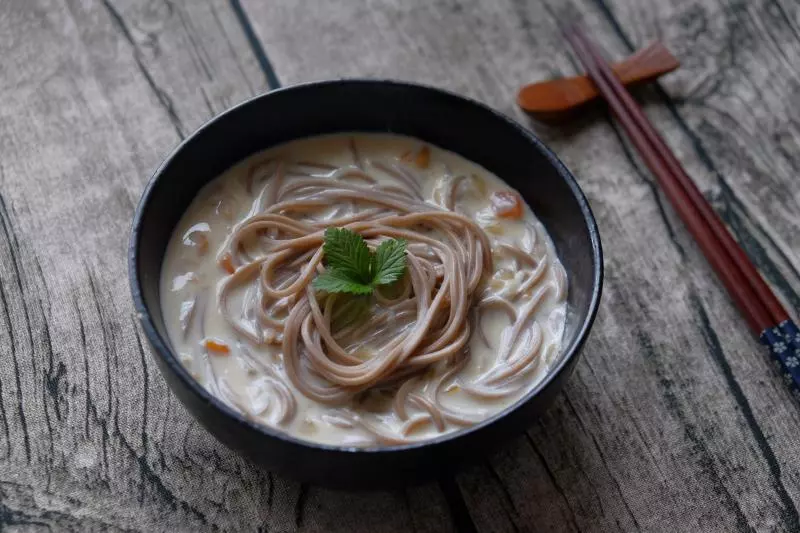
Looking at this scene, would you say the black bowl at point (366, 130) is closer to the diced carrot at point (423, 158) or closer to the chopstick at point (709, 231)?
the diced carrot at point (423, 158)

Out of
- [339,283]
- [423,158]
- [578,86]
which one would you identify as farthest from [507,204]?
[578,86]

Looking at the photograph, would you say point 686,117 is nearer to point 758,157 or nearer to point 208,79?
point 758,157

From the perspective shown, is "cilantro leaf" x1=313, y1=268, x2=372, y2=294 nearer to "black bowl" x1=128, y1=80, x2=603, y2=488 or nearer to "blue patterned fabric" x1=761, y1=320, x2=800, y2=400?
"black bowl" x1=128, y1=80, x2=603, y2=488

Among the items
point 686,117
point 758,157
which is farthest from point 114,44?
point 758,157

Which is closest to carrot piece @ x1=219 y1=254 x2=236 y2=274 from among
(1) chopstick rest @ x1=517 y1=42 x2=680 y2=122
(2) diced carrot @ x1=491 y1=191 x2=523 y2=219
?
(2) diced carrot @ x1=491 y1=191 x2=523 y2=219

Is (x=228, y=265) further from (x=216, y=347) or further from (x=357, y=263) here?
(x=357, y=263)

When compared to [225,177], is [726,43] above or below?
below
